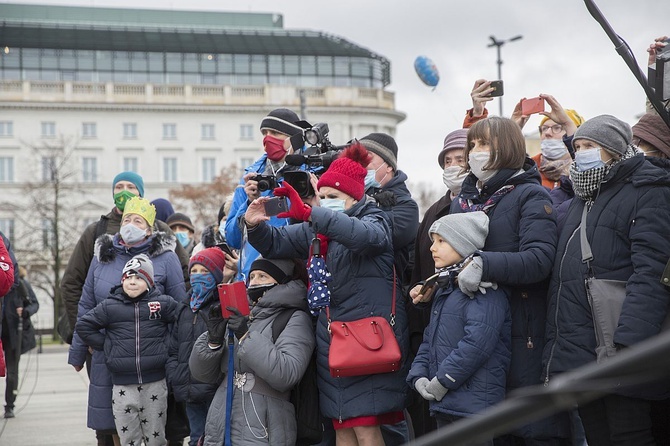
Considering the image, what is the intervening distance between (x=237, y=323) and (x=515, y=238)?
1678 millimetres

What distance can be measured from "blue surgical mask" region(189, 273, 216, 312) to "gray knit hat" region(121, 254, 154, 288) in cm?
47

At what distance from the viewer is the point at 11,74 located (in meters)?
81.1

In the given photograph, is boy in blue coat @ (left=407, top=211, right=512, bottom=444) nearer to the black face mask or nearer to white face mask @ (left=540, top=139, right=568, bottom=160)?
the black face mask

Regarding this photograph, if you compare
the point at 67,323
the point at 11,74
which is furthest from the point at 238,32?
the point at 67,323

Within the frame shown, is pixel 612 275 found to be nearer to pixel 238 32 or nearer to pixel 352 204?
pixel 352 204

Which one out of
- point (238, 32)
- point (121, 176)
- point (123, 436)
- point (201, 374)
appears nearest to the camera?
point (201, 374)

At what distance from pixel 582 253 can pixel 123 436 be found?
3993mm

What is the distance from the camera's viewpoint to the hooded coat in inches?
289

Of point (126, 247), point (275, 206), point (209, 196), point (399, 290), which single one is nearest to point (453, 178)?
point (399, 290)

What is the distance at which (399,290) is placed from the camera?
5.75 m

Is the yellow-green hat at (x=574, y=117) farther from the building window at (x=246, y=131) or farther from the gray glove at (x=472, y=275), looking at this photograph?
the building window at (x=246, y=131)

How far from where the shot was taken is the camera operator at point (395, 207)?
5.81 m

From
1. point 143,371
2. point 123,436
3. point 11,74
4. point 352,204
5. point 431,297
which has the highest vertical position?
point 11,74

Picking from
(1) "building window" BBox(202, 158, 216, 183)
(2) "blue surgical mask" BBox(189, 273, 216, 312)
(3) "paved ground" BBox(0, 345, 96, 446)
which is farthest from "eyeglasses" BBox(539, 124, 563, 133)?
(1) "building window" BBox(202, 158, 216, 183)
